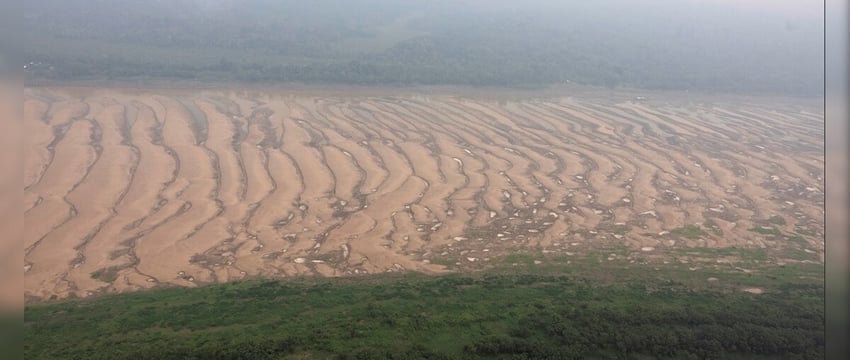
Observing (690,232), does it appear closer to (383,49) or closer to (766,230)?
(766,230)

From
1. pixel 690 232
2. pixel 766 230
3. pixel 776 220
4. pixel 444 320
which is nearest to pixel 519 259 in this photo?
pixel 444 320

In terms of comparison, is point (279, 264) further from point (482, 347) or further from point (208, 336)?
point (482, 347)

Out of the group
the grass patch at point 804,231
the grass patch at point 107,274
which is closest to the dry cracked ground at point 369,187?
the grass patch at point 107,274

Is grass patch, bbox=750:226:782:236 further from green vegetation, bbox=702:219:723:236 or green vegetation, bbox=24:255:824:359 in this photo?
green vegetation, bbox=24:255:824:359

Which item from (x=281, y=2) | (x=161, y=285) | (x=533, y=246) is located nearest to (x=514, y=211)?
(x=533, y=246)

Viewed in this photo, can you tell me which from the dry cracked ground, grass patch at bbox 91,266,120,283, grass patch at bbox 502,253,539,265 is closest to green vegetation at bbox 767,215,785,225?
the dry cracked ground

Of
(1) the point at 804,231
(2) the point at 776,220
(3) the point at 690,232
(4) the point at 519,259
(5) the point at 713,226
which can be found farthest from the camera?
(2) the point at 776,220

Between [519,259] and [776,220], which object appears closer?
[519,259]
